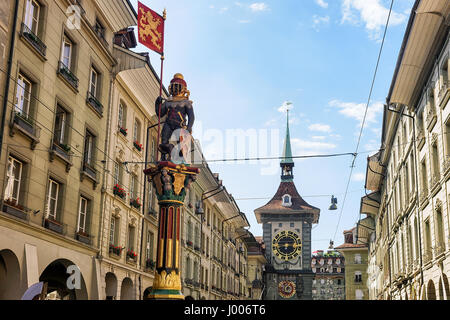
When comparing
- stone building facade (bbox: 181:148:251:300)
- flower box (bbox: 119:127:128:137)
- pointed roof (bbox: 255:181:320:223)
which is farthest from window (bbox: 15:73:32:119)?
pointed roof (bbox: 255:181:320:223)

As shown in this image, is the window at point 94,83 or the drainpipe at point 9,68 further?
the window at point 94,83

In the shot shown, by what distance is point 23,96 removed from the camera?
1689 centimetres

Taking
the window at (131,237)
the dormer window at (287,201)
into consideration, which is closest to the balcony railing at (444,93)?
the window at (131,237)

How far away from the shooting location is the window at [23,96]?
16469 millimetres

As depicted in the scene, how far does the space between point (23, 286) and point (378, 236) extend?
3707 centimetres

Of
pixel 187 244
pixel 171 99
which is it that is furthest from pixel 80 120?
pixel 187 244

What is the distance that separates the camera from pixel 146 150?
29.4m

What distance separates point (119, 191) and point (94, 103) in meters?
4.19

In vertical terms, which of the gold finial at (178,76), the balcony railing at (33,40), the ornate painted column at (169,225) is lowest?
the ornate painted column at (169,225)

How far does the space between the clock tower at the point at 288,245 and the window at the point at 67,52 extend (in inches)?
2704

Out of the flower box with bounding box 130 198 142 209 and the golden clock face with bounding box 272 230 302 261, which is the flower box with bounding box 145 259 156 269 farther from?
the golden clock face with bounding box 272 230 302 261

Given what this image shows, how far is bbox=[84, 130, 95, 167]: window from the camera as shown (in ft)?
72.2

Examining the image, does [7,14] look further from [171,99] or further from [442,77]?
[442,77]

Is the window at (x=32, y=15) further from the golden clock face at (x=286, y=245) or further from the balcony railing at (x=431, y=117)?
the golden clock face at (x=286, y=245)
